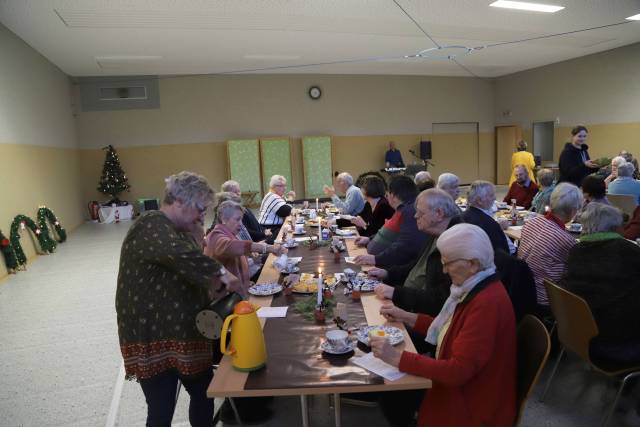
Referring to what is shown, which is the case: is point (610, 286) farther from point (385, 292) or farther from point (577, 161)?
point (577, 161)

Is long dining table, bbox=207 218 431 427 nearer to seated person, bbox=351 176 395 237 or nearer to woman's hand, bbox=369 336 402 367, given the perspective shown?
woman's hand, bbox=369 336 402 367

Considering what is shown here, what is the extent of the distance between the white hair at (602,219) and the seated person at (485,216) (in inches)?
19.1

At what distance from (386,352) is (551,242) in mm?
1731

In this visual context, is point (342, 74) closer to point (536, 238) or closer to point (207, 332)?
point (536, 238)

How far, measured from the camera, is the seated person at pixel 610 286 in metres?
2.21

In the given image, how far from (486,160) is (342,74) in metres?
5.65

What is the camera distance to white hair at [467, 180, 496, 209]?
3.53m

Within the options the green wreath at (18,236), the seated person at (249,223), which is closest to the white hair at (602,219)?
the seated person at (249,223)

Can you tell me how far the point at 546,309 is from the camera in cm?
287

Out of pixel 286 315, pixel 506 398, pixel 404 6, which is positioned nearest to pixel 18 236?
pixel 286 315

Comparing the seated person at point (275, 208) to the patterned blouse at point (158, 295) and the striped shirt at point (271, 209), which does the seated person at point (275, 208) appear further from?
the patterned blouse at point (158, 295)

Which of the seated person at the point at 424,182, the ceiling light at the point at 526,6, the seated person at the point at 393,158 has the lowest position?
the seated person at the point at 424,182

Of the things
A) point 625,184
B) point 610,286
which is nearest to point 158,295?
point 610,286

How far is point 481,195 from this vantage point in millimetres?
3539
